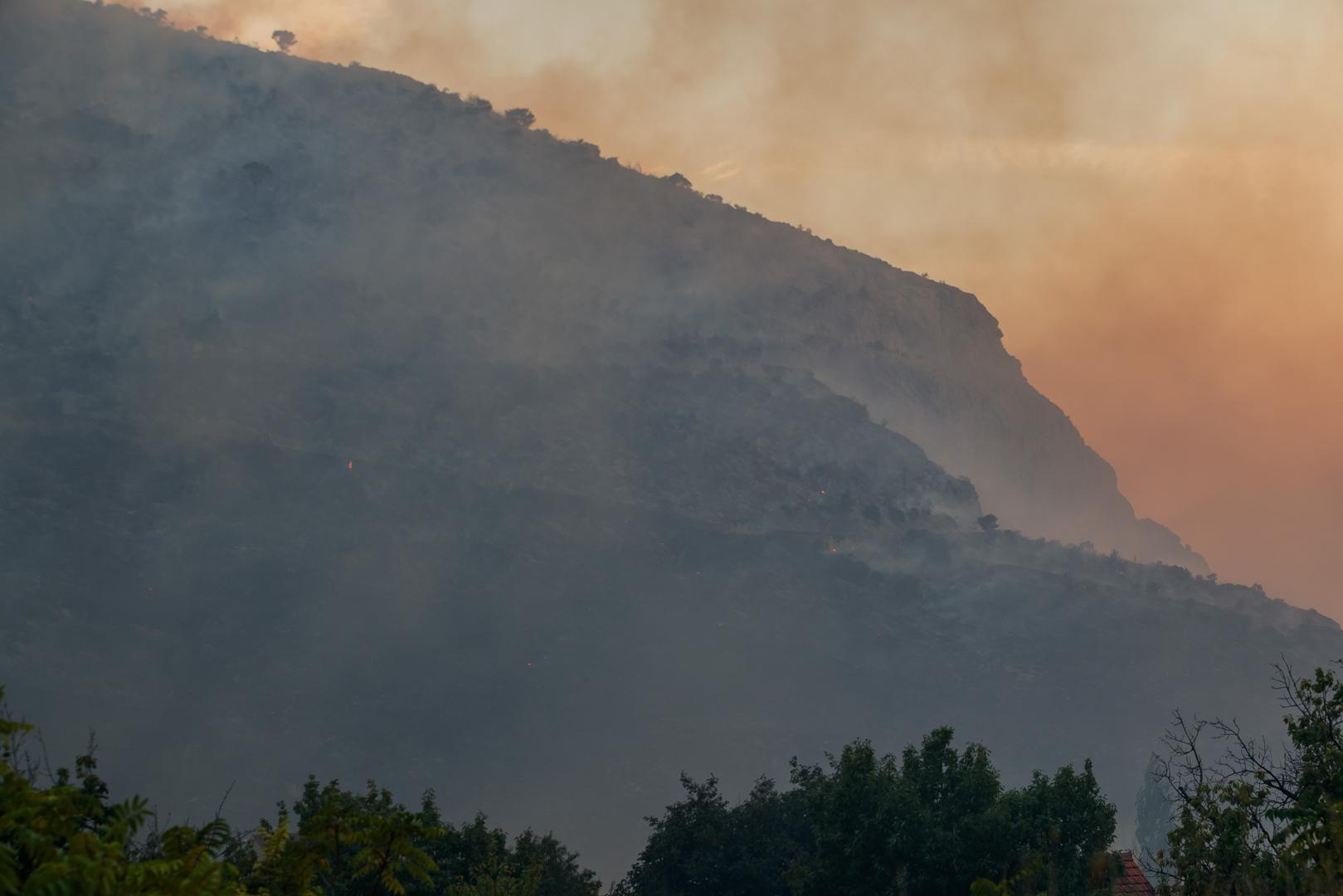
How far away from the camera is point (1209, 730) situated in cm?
18662

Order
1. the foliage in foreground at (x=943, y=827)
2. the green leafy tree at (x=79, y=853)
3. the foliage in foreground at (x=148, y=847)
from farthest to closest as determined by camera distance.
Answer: the foliage in foreground at (x=943, y=827), the foliage in foreground at (x=148, y=847), the green leafy tree at (x=79, y=853)

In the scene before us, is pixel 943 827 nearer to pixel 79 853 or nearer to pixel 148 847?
pixel 148 847

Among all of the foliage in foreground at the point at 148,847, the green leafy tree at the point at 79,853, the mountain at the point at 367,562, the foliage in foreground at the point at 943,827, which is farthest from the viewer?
the mountain at the point at 367,562

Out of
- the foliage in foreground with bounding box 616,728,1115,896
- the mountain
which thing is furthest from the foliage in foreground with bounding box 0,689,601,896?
the mountain

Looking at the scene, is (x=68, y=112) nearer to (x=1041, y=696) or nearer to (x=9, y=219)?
(x=9, y=219)

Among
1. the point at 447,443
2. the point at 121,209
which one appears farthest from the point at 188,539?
the point at 121,209

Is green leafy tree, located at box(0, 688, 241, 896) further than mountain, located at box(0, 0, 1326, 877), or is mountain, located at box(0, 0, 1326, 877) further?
mountain, located at box(0, 0, 1326, 877)

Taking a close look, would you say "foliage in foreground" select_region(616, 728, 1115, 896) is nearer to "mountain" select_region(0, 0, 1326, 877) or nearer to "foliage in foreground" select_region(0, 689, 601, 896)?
"foliage in foreground" select_region(0, 689, 601, 896)

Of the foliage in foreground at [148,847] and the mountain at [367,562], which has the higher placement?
the mountain at [367,562]

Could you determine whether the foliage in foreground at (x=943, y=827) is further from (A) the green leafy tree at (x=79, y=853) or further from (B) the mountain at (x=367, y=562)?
(B) the mountain at (x=367, y=562)

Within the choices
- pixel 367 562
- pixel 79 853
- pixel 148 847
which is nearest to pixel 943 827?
pixel 148 847

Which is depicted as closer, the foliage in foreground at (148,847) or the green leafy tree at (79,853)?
the green leafy tree at (79,853)

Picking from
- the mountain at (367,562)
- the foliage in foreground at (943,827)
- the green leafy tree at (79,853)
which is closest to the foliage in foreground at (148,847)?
the green leafy tree at (79,853)

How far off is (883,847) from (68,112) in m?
207
